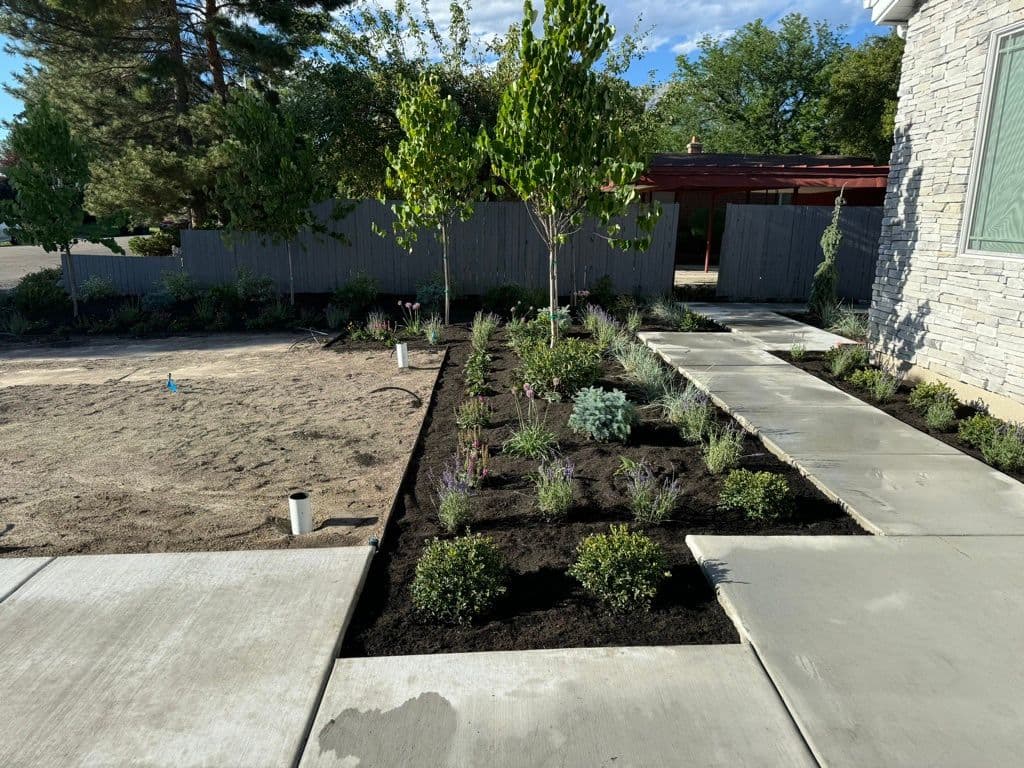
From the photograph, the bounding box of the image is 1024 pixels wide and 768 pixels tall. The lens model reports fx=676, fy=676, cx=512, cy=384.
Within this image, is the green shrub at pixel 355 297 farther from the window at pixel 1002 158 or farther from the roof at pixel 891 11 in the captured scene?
the window at pixel 1002 158

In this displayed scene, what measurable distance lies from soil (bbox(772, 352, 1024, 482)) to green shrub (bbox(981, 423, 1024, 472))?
0.05m

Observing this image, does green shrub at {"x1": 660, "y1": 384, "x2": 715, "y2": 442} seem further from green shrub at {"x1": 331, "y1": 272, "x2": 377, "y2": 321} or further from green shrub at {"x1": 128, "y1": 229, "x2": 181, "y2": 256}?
green shrub at {"x1": 128, "y1": 229, "x2": 181, "y2": 256}

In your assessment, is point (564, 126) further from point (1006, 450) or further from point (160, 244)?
point (160, 244)

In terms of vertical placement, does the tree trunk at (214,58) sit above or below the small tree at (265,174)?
above

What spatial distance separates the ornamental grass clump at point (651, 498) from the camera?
4152mm

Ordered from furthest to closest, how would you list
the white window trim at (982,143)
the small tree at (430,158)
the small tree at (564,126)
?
the small tree at (430,158) → the small tree at (564,126) → the white window trim at (982,143)

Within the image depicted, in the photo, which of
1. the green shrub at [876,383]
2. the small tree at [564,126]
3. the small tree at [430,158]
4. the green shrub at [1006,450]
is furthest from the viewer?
the small tree at [430,158]

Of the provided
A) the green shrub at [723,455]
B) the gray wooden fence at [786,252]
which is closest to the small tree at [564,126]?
the green shrub at [723,455]

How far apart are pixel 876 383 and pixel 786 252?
7792 millimetres

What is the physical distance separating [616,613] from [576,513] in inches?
43.5

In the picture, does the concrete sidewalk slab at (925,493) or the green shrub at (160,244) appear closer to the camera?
the concrete sidewalk slab at (925,493)

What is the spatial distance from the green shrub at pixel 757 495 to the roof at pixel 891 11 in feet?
19.0

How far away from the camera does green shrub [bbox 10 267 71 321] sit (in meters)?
12.5

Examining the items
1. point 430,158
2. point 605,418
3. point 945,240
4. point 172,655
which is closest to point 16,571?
point 172,655
